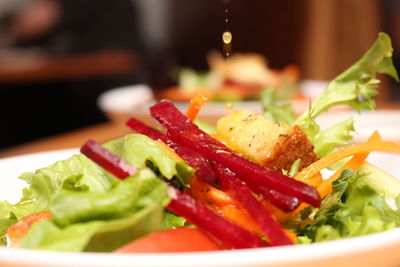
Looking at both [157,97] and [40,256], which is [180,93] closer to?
[157,97]

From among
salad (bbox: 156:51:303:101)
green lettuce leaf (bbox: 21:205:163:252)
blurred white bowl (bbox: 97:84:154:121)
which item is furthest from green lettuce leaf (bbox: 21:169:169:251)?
salad (bbox: 156:51:303:101)

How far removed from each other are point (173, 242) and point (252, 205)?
0.14m

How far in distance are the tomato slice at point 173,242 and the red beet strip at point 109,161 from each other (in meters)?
0.13

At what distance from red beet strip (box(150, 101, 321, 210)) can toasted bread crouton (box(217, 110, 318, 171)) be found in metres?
0.05

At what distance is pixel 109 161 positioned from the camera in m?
0.83

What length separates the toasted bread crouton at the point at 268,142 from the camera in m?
0.96

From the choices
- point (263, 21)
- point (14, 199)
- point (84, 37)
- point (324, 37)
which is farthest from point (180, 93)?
point (84, 37)

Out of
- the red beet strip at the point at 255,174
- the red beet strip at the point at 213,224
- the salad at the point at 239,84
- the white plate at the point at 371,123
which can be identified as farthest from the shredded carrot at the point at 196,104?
the salad at the point at 239,84

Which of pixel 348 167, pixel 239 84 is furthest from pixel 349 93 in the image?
pixel 239 84

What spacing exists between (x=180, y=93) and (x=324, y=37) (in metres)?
3.27

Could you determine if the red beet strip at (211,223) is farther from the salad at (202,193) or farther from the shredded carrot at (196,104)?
the shredded carrot at (196,104)

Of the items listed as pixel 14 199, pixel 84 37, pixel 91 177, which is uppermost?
pixel 91 177

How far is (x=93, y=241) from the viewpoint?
0.72 m

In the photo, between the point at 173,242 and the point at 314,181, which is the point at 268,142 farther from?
the point at 173,242
